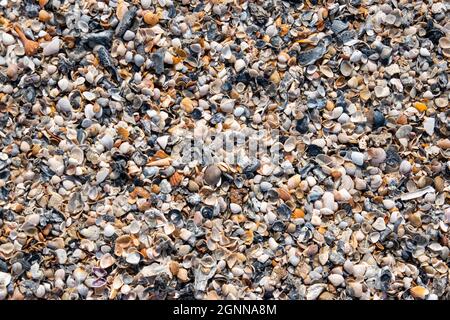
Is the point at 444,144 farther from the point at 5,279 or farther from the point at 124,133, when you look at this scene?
the point at 5,279

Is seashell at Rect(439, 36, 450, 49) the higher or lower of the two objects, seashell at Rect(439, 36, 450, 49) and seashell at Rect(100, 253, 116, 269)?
the higher

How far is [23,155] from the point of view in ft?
5.67

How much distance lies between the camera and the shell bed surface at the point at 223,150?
1669mm

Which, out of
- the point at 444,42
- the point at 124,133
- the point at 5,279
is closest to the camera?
the point at 5,279

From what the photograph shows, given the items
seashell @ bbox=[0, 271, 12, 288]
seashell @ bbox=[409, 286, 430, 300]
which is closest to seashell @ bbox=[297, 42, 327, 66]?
seashell @ bbox=[409, 286, 430, 300]

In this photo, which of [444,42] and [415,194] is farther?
[444,42]

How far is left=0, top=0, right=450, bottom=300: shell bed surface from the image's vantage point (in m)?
1.67

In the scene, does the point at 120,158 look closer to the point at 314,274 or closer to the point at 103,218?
the point at 103,218

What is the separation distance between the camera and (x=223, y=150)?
1754 mm

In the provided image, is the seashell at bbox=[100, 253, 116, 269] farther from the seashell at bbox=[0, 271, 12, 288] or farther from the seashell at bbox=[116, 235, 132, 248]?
the seashell at bbox=[0, 271, 12, 288]

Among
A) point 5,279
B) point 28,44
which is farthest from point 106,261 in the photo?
point 28,44

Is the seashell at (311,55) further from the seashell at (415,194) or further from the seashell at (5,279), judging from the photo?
the seashell at (5,279)

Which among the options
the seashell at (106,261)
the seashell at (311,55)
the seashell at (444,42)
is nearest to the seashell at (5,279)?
the seashell at (106,261)

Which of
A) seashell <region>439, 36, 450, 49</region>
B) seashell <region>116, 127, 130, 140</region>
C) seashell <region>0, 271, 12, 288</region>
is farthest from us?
seashell <region>439, 36, 450, 49</region>
